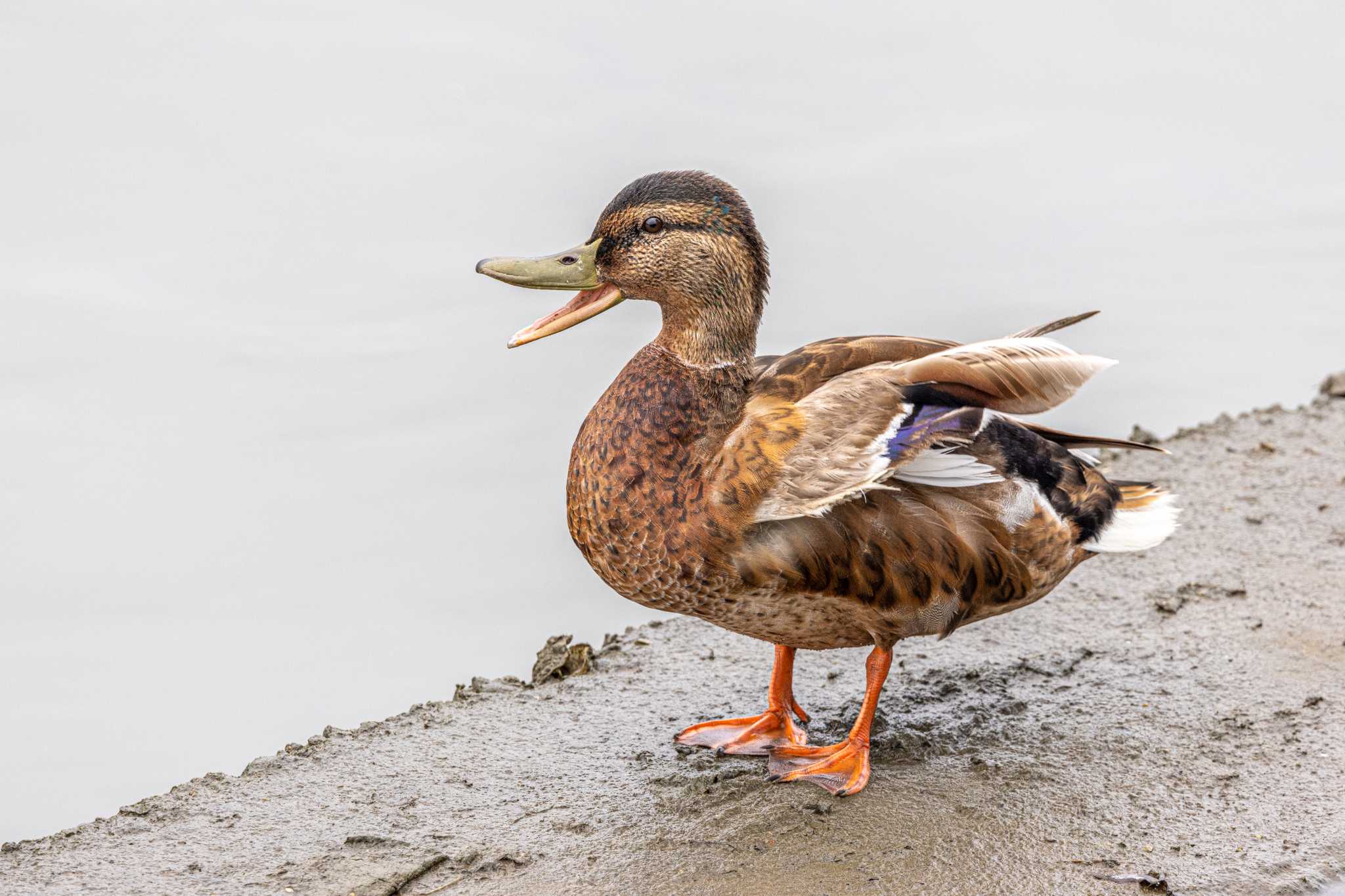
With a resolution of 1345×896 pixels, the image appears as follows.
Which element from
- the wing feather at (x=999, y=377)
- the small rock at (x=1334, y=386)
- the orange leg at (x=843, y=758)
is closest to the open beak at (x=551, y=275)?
the wing feather at (x=999, y=377)

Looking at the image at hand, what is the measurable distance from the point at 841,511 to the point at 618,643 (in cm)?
141

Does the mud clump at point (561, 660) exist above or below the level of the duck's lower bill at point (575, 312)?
below

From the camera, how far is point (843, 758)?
12.6 feet

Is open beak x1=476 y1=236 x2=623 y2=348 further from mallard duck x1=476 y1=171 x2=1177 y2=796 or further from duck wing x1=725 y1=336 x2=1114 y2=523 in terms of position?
duck wing x1=725 y1=336 x2=1114 y2=523

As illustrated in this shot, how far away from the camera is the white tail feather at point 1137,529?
164 inches

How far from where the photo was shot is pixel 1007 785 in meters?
3.79

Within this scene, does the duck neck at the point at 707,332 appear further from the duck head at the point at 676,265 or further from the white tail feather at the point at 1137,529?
the white tail feather at the point at 1137,529

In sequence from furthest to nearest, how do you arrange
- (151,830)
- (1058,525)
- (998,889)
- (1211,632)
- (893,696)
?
(1211,632) < (893,696) < (1058,525) < (151,830) < (998,889)

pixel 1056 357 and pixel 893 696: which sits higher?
pixel 1056 357

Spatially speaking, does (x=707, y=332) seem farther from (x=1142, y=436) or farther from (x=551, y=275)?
(x=1142, y=436)

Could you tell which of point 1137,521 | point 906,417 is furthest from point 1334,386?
point 906,417

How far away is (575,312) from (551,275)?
0.13 metres

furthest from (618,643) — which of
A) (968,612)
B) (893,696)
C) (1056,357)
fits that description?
(1056,357)

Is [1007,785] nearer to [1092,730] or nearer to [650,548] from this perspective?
[1092,730]
